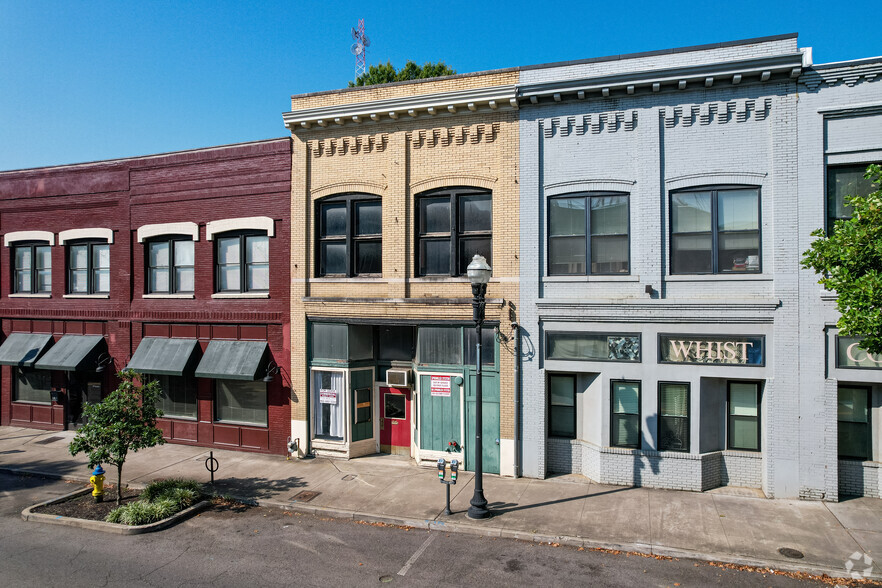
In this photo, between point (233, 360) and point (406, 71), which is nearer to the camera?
point (233, 360)

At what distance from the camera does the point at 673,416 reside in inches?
514

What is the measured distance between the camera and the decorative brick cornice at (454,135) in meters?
14.4

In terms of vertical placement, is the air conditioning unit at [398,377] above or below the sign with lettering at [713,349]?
below

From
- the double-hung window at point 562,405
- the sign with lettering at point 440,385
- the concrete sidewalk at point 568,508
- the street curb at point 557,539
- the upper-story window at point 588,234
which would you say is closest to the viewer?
the street curb at point 557,539

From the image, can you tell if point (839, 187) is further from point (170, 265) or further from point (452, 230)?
point (170, 265)

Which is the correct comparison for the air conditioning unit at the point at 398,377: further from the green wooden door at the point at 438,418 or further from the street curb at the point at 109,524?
the street curb at the point at 109,524

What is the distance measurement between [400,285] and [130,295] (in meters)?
9.83

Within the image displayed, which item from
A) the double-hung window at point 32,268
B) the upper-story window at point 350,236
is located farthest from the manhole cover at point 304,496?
the double-hung window at point 32,268

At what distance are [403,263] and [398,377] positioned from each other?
126 inches

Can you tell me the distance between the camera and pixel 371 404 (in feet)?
53.0

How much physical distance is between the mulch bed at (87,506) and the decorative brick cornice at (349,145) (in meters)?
9.96

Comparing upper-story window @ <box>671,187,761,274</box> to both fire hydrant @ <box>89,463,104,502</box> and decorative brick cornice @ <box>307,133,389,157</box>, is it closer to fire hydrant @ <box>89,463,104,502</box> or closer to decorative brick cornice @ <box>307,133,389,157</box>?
decorative brick cornice @ <box>307,133,389,157</box>

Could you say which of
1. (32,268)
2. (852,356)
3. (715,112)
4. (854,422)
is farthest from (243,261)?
(854,422)

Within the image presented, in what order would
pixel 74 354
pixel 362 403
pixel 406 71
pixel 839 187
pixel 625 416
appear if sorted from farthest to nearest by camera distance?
pixel 406 71
pixel 74 354
pixel 362 403
pixel 625 416
pixel 839 187
